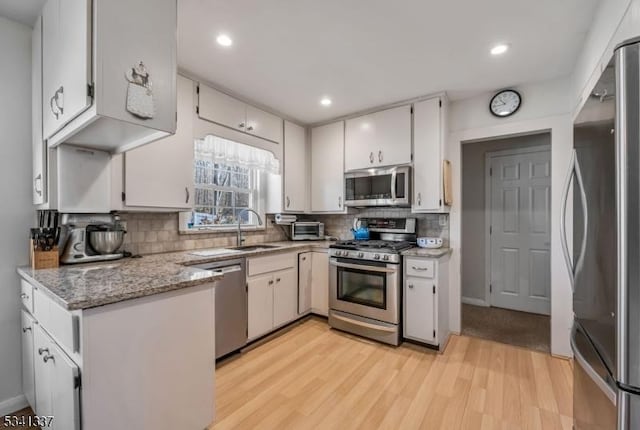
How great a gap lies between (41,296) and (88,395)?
687mm

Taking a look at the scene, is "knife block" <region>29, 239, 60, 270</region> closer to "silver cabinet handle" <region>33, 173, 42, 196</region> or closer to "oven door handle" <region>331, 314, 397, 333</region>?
"silver cabinet handle" <region>33, 173, 42, 196</region>

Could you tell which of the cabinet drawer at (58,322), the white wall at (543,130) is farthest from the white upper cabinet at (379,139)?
the cabinet drawer at (58,322)

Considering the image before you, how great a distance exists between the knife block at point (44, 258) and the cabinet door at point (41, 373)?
14.9 inches

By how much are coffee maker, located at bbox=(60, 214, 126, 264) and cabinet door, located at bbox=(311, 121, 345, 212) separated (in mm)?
2317

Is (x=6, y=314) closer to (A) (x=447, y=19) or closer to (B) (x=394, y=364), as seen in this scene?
(B) (x=394, y=364)

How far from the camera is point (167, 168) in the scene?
7.63ft

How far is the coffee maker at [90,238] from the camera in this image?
1.88 m

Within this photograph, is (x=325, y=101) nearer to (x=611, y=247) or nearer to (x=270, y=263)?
(x=270, y=263)

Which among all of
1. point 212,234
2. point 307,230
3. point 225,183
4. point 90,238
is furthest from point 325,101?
point 90,238

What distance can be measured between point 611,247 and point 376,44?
190 centimetres

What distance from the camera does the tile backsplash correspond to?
7.81 feet

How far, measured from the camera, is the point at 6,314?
1.81 meters

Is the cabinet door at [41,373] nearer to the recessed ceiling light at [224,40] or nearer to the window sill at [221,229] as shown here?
the window sill at [221,229]

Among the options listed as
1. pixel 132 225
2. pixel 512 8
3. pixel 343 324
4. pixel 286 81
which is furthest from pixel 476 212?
pixel 132 225
